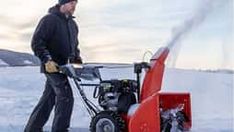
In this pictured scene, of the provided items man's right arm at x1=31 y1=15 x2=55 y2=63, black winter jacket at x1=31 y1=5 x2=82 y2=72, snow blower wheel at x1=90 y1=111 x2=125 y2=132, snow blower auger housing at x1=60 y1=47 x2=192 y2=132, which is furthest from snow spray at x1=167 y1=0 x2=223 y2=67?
man's right arm at x1=31 y1=15 x2=55 y2=63

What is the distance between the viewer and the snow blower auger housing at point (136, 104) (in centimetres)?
518

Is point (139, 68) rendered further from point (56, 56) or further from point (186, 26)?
point (56, 56)

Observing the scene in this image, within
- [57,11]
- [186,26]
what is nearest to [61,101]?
[57,11]

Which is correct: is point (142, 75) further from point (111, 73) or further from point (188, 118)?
point (111, 73)

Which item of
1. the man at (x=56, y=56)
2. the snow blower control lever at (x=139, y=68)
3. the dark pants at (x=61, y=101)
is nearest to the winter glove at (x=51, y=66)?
the man at (x=56, y=56)

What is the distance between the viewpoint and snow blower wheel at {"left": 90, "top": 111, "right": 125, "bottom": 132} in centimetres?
530

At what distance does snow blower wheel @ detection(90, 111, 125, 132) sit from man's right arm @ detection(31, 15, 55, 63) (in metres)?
0.73

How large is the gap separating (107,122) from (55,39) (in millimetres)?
1035

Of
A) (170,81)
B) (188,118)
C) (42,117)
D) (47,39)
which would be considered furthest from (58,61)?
(170,81)

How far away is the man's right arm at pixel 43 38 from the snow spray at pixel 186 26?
1.10m

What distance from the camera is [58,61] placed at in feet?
19.5

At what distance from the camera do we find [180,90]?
830cm

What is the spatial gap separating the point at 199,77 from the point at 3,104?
2800 mm

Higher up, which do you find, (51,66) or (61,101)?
(51,66)
